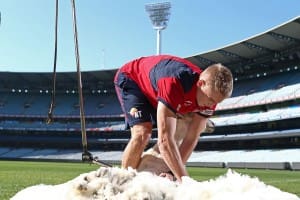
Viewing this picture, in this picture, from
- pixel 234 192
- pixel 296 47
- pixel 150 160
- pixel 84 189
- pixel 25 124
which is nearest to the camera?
pixel 234 192

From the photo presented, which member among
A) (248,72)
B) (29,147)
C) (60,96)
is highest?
(248,72)

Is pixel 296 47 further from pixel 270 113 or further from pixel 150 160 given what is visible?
pixel 150 160

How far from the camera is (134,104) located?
4141mm

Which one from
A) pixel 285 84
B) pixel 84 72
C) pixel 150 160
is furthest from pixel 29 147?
pixel 150 160

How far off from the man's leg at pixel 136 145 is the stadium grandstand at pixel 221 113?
105 ft

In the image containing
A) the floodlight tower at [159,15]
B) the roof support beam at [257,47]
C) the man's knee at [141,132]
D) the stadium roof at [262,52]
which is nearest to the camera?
the man's knee at [141,132]

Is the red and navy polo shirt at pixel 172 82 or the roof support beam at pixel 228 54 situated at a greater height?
the red and navy polo shirt at pixel 172 82

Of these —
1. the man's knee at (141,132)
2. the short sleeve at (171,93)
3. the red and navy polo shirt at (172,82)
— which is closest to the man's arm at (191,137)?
the red and navy polo shirt at (172,82)

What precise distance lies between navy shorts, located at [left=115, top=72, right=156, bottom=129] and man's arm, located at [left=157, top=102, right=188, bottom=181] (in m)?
0.78

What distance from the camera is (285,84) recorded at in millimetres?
45344

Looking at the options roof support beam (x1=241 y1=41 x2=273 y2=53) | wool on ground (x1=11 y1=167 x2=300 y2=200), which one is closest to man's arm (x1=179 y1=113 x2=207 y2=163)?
wool on ground (x1=11 y1=167 x2=300 y2=200)

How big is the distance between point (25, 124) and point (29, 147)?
3.42 meters

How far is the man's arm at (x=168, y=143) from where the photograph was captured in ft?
9.75

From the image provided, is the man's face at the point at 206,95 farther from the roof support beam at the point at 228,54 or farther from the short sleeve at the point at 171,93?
the roof support beam at the point at 228,54
